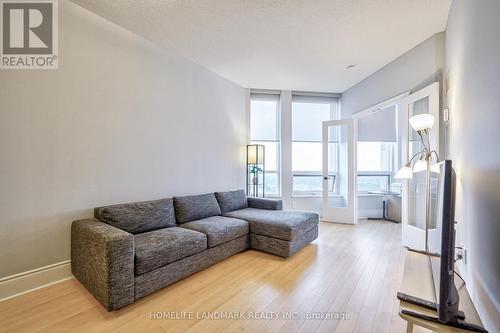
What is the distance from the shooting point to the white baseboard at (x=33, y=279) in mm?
1863

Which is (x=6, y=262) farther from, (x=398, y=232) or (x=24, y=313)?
(x=398, y=232)

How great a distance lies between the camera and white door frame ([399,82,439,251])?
8.77ft

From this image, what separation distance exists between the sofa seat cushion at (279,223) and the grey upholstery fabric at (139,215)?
0.93 metres

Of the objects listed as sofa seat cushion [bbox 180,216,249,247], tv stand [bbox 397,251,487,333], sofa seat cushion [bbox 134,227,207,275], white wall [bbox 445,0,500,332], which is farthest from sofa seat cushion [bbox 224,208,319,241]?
white wall [bbox 445,0,500,332]

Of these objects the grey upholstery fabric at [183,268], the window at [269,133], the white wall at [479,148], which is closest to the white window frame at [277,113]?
the window at [269,133]

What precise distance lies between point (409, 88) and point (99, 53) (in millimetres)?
3974

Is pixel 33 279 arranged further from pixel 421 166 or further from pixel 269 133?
pixel 269 133

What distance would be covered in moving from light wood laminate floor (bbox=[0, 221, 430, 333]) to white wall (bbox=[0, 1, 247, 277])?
60cm

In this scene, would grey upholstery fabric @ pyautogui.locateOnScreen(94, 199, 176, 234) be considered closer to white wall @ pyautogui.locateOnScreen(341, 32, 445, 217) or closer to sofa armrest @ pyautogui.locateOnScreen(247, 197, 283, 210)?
sofa armrest @ pyautogui.locateOnScreen(247, 197, 283, 210)

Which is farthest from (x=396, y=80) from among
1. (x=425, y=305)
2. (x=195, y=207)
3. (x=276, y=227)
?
(x=195, y=207)

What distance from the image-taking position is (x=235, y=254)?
287 centimetres

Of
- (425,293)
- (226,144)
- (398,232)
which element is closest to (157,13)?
(226,144)

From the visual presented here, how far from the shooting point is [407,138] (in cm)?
322

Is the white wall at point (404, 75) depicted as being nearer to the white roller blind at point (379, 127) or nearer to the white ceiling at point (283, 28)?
the white ceiling at point (283, 28)
